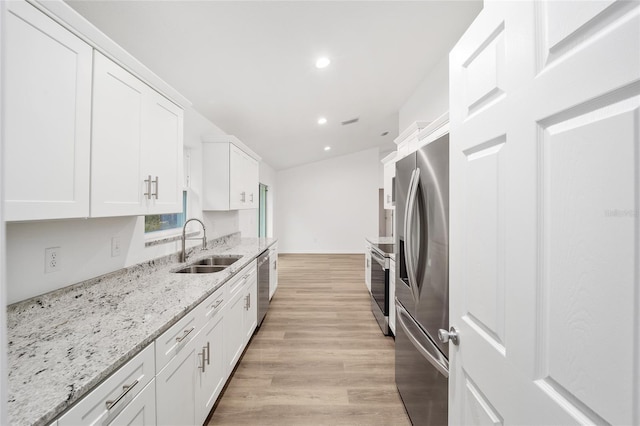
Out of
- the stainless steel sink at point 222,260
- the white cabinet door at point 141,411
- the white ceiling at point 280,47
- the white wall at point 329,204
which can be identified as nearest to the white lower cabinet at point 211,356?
the white cabinet door at point 141,411

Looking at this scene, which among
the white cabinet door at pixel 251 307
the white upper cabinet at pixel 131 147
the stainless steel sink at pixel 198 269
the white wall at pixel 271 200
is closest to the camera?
the white upper cabinet at pixel 131 147

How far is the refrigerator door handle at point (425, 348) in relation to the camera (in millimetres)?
1219

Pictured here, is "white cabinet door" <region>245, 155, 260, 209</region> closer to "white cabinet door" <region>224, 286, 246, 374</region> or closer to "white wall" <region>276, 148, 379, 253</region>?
"white cabinet door" <region>224, 286, 246, 374</region>

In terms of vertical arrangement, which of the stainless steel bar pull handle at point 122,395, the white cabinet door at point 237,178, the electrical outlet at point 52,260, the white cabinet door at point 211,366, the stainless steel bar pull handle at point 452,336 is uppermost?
the white cabinet door at point 237,178

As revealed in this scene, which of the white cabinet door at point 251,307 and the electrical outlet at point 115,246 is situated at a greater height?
the electrical outlet at point 115,246

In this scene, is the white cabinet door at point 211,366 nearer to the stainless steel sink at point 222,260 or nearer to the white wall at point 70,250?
the white wall at point 70,250

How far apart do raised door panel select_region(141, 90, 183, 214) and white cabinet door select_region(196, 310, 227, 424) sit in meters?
0.85

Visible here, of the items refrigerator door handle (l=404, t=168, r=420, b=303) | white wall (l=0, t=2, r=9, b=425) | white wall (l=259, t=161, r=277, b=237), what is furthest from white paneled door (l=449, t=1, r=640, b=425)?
white wall (l=259, t=161, r=277, b=237)

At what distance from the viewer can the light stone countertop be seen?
0.76 meters

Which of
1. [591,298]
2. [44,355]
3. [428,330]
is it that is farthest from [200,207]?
[591,298]

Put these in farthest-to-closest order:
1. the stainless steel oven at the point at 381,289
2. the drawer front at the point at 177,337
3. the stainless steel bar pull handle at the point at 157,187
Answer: the stainless steel oven at the point at 381,289
the stainless steel bar pull handle at the point at 157,187
the drawer front at the point at 177,337

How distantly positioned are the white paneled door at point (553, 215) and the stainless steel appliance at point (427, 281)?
0.82 feet

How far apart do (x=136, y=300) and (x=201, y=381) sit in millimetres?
614

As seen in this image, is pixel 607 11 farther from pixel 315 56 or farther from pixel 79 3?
pixel 315 56
